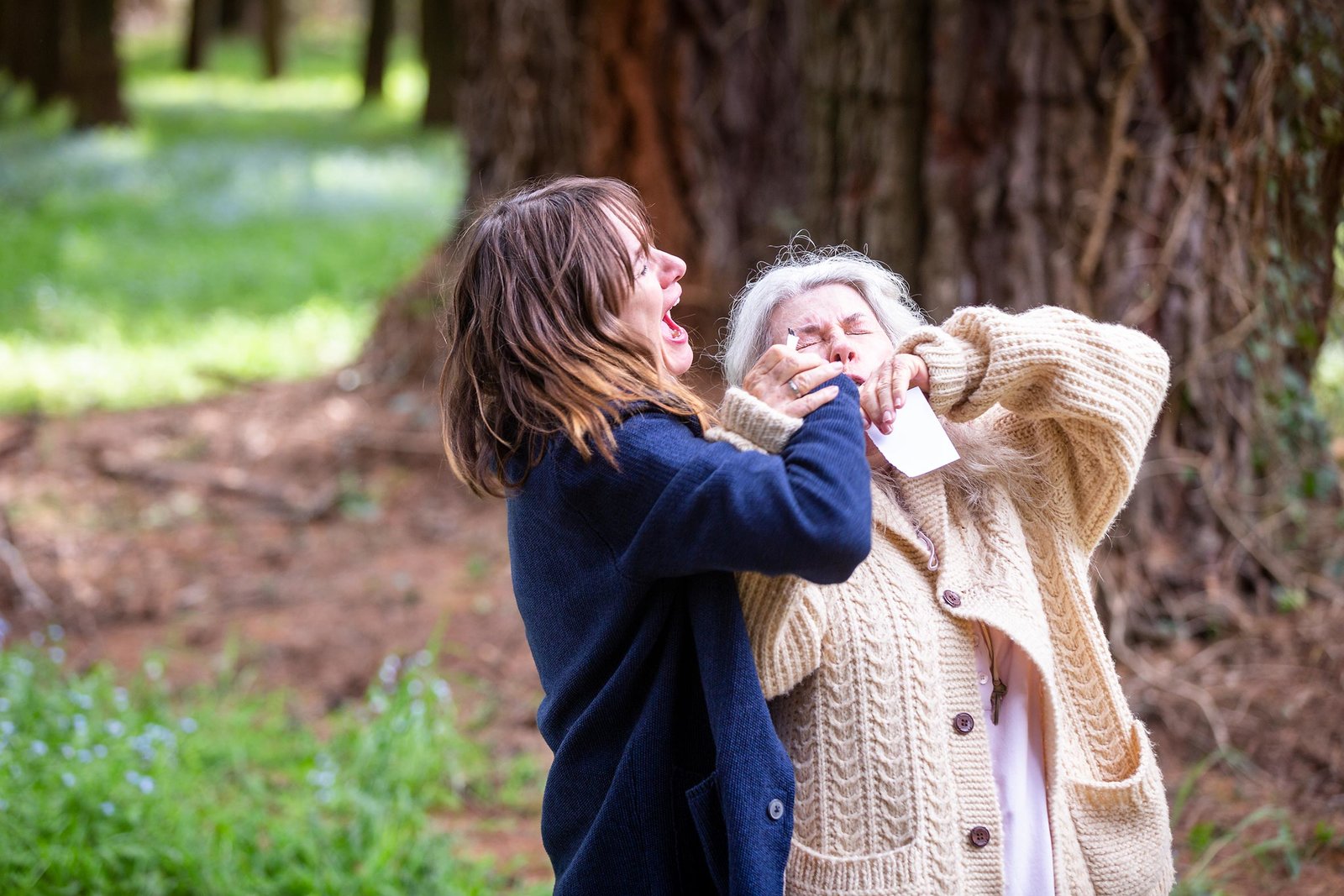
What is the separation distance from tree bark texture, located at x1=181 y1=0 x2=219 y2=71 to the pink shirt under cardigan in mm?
26310

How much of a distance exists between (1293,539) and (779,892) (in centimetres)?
286

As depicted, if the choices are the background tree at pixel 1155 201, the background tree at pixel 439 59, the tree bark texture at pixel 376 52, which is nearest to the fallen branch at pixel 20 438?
the background tree at pixel 1155 201

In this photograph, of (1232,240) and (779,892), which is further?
(1232,240)

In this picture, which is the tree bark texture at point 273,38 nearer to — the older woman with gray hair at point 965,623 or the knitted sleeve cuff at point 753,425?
the older woman with gray hair at point 965,623

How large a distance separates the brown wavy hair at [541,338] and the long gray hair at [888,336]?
0.83ft

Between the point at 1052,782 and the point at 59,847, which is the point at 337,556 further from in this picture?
the point at 1052,782

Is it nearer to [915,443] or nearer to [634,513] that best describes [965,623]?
[915,443]

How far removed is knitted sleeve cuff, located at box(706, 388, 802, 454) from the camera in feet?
5.52

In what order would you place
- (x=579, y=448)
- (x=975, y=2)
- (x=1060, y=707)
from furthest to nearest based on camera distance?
(x=975, y=2)
(x=1060, y=707)
(x=579, y=448)

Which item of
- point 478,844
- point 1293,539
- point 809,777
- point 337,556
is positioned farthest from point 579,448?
point 337,556

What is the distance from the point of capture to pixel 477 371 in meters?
1.86

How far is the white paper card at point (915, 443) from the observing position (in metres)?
1.86

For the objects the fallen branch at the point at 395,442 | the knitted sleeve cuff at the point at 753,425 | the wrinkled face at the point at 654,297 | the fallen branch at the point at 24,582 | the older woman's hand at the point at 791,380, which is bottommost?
the fallen branch at the point at 24,582

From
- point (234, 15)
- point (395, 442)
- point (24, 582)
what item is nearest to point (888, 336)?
point (24, 582)
